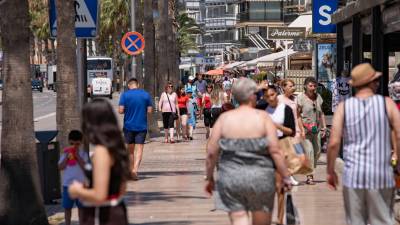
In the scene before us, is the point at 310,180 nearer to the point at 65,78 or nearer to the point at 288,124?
the point at 65,78

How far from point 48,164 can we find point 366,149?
22.6ft

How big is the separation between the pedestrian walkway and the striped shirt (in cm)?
431

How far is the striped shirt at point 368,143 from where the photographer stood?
850cm

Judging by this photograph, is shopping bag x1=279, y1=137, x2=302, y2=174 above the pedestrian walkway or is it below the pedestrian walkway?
above

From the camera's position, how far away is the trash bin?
572 inches

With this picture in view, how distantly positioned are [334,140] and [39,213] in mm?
4774

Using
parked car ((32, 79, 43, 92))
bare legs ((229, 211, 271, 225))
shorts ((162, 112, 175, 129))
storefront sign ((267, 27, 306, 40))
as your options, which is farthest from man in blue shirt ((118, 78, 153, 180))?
parked car ((32, 79, 43, 92))

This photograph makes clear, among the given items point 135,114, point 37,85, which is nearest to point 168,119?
point 135,114

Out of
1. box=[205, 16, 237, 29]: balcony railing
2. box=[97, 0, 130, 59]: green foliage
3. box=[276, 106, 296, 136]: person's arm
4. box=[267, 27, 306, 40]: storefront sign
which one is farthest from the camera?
box=[205, 16, 237, 29]: balcony railing

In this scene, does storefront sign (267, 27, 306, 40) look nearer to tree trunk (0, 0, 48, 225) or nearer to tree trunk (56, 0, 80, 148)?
tree trunk (56, 0, 80, 148)

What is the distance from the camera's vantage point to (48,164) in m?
14.6

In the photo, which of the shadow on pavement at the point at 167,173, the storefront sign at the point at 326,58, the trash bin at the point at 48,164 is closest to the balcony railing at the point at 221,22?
the storefront sign at the point at 326,58

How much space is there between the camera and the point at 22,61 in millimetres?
12484

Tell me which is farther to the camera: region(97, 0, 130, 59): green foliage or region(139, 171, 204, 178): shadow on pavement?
region(97, 0, 130, 59): green foliage
